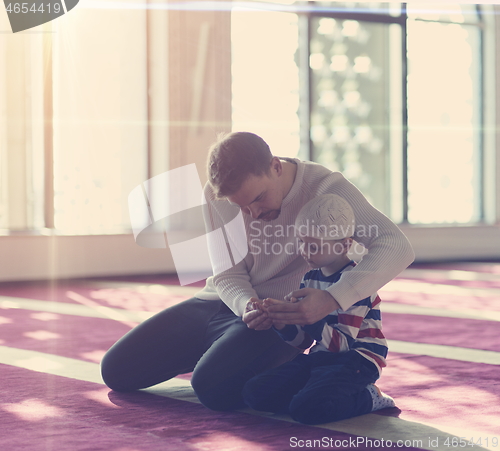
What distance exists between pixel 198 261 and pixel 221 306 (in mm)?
4410

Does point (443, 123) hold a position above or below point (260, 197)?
above

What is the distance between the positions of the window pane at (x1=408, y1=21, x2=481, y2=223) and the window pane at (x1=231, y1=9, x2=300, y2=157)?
1.43 metres

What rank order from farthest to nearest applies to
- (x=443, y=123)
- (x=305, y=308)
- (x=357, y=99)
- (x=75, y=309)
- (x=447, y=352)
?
(x=443, y=123)
(x=357, y=99)
(x=75, y=309)
(x=447, y=352)
(x=305, y=308)

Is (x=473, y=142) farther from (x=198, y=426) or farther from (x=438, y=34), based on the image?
(x=198, y=426)

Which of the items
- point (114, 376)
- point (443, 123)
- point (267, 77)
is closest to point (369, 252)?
point (114, 376)

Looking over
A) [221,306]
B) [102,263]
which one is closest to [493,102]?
→ [102,263]

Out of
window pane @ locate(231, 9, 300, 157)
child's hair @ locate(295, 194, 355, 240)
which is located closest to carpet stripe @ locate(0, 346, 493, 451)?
child's hair @ locate(295, 194, 355, 240)

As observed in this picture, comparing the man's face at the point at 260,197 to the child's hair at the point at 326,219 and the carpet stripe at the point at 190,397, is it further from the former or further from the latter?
the carpet stripe at the point at 190,397

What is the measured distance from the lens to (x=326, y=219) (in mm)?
1854

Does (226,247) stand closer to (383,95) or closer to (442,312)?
(442,312)

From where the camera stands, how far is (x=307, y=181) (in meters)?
2.06

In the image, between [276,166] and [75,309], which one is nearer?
[276,166]

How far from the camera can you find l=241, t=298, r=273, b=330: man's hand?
6.21 feet

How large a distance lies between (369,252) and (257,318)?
335 mm
